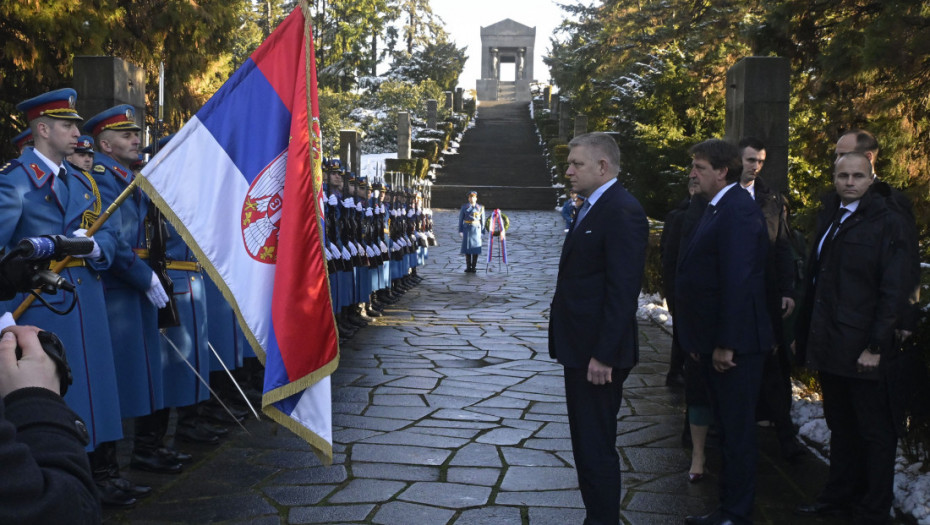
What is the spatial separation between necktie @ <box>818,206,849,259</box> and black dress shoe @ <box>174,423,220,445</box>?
12.2 ft

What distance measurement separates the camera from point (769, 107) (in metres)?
8.23

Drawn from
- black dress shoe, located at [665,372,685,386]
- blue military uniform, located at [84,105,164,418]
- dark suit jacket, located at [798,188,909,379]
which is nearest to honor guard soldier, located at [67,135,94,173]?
blue military uniform, located at [84,105,164,418]

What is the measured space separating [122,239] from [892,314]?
3687 mm

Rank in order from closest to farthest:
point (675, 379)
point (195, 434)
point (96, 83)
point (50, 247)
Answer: point (50, 247)
point (195, 434)
point (96, 83)
point (675, 379)

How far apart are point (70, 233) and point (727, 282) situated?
3089mm

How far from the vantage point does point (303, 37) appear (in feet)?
12.2

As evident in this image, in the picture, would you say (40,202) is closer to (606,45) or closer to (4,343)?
(4,343)

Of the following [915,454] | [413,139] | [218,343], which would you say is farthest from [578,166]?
[413,139]

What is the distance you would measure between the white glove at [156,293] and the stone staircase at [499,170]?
85.1 feet

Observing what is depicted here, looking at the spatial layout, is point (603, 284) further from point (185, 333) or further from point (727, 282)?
point (185, 333)

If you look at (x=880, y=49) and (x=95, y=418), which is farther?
(x=880, y=49)

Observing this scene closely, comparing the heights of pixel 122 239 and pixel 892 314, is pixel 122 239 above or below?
above

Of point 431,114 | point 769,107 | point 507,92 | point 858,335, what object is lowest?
point 858,335

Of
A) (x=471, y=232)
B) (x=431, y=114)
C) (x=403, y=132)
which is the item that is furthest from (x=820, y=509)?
(x=431, y=114)
